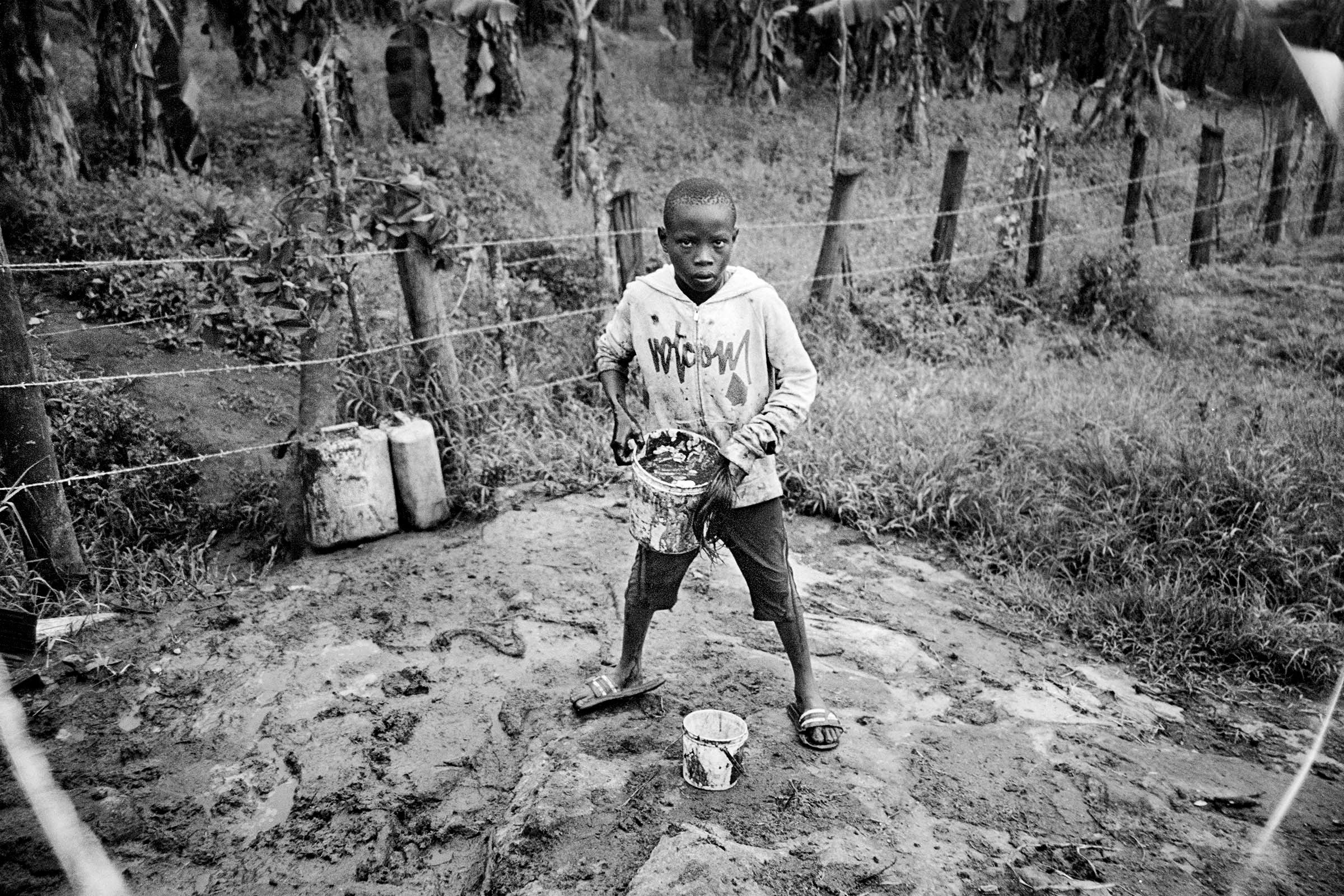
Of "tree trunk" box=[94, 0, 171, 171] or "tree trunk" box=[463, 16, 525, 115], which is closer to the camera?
"tree trunk" box=[94, 0, 171, 171]

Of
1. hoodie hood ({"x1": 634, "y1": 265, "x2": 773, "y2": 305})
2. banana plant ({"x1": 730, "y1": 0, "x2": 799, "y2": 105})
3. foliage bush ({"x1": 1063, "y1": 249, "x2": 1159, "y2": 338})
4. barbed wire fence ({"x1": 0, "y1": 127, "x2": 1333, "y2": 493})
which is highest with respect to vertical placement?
banana plant ({"x1": 730, "y1": 0, "x2": 799, "y2": 105})

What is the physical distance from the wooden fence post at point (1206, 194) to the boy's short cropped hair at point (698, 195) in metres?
7.23

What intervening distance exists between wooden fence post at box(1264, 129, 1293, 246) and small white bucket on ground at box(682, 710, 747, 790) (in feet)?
29.8

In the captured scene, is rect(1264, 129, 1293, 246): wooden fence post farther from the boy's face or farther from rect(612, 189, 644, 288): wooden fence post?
the boy's face

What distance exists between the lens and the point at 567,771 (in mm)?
2809

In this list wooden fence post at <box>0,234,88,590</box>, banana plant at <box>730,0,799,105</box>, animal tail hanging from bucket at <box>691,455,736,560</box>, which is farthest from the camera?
banana plant at <box>730,0,799,105</box>

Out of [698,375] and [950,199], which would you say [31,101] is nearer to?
[950,199]

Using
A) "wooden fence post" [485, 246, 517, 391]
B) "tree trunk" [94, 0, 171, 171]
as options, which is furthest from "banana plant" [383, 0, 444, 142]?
"wooden fence post" [485, 246, 517, 391]

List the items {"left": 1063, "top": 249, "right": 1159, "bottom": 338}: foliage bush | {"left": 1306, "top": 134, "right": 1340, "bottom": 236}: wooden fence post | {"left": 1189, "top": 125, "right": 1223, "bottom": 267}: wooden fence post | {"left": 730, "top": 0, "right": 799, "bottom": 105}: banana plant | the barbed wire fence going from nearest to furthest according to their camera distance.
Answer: the barbed wire fence, {"left": 1063, "top": 249, "right": 1159, "bottom": 338}: foliage bush, {"left": 1189, "top": 125, "right": 1223, "bottom": 267}: wooden fence post, {"left": 1306, "top": 134, "right": 1340, "bottom": 236}: wooden fence post, {"left": 730, "top": 0, "right": 799, "bottom": 105}: banana plant

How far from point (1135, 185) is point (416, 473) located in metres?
6.54

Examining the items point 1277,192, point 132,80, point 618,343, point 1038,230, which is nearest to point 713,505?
point 618,343

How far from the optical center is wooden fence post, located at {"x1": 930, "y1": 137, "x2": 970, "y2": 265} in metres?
6.62

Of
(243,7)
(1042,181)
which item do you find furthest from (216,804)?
(243,7)

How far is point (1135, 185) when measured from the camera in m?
7.89
